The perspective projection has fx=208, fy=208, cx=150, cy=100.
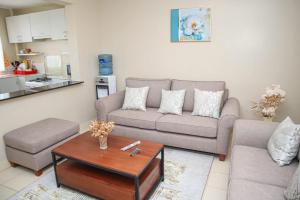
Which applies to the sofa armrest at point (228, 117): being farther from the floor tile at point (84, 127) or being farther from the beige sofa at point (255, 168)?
the floor tile at point (84, 127)

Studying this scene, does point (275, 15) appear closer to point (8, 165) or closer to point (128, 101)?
point (128, 101)


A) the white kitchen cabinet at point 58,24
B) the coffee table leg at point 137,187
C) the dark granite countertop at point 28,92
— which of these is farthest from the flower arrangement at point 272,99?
the white kitchen cabinet at point 58,24

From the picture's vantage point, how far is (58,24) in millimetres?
4164

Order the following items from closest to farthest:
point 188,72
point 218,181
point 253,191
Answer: point 253,191
point 218,181
point 188,72

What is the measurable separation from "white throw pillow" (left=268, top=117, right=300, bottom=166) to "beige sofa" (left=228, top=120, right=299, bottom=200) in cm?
6

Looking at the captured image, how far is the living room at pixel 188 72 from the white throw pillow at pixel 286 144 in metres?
0.06

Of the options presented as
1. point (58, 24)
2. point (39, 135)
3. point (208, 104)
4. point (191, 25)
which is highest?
point (58, 24)

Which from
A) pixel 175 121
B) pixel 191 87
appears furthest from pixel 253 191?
pixel 191 87

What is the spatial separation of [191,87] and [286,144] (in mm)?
1690

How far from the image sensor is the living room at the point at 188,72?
2178 millimetres

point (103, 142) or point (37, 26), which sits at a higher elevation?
point (37, 26)

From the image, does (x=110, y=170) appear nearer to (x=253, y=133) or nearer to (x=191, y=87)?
(x=253, y=133)

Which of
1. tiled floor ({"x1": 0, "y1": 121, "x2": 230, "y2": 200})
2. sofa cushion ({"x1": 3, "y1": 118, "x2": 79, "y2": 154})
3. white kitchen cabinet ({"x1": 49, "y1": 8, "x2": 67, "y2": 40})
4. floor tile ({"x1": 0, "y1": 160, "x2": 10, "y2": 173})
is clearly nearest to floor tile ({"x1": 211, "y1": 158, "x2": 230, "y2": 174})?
tiled floor ({"x1": 0, "y1": 121, "x2": 230, "y2": 200})

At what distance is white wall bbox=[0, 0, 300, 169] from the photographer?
2934 millimetres
